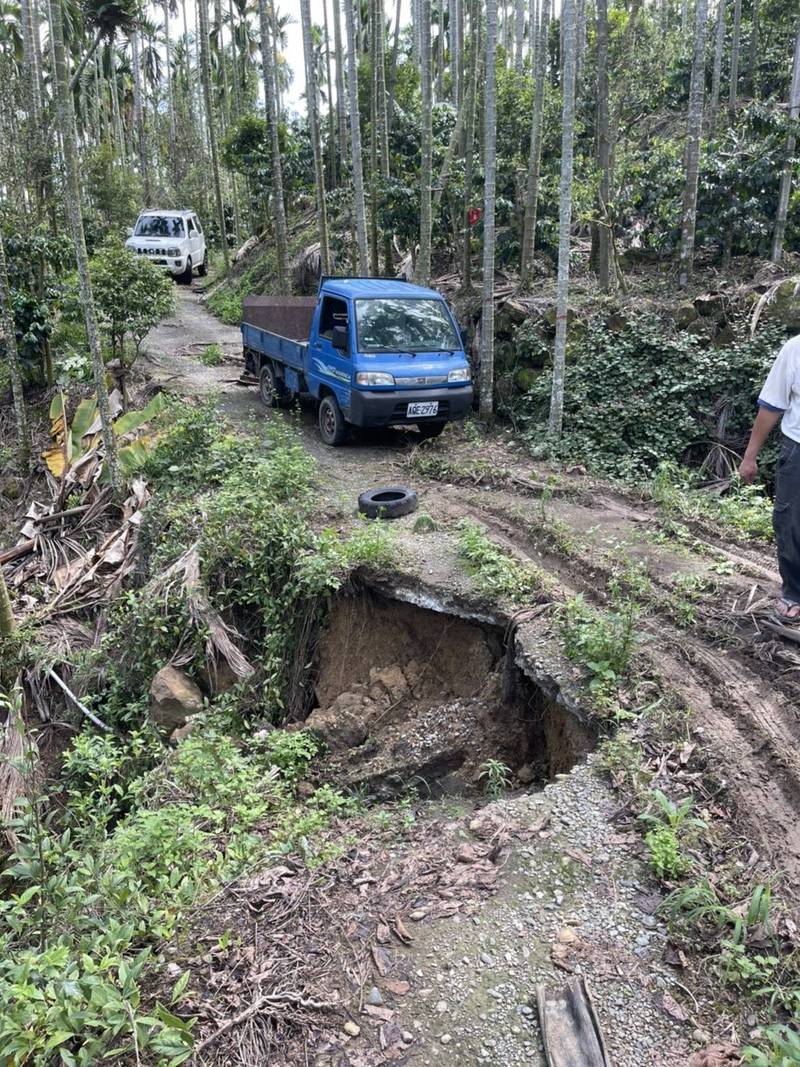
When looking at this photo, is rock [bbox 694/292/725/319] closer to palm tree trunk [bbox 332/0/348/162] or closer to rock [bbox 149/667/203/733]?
rock [bbox 149/667/203/733]

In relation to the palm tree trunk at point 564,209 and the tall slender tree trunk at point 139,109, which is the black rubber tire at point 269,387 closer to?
the palm tree trunk at point 564,209

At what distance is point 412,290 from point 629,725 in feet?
24.2

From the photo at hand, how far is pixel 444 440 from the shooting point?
10391mm

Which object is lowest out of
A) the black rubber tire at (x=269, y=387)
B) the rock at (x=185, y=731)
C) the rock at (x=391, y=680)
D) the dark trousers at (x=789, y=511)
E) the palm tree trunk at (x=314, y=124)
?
the rock at (x=185, y=731)

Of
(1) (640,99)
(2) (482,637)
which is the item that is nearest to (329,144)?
(1) (640,99)

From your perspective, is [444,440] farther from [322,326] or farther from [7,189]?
[7,189]

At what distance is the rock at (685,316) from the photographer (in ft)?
33.8

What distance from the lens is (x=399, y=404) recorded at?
945 cm

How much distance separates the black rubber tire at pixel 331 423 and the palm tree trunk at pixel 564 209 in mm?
2579

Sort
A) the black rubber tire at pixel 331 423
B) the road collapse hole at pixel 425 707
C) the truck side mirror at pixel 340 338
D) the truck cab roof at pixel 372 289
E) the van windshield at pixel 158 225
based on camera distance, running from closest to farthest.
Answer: the road collapse hole at pixel 425 707 < the truck side mirror at pixel 340 338 < the black rubber tire at pixel 331 423 < the truck cab roof at pixel 372 289 < the van windshield at pixel 158 225

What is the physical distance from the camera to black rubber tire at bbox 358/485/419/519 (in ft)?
25.2

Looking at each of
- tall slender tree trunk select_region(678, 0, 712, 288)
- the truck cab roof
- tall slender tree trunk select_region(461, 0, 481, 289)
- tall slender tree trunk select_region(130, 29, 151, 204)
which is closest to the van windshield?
tall slender tree trunk select_region(130, 29, 151, 204)

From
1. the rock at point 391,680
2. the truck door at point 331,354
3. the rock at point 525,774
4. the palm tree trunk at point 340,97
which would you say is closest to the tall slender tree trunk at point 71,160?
the truck door at point 331,354

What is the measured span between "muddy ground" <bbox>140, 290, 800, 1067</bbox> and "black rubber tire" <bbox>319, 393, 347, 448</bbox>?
54.0 inches
